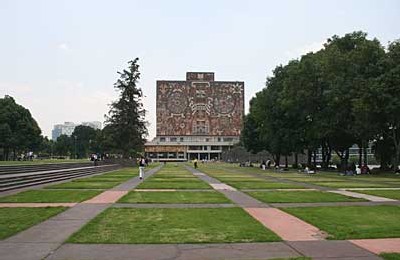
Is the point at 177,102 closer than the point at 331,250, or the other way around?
the point at 331,250

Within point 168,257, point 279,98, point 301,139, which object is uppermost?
point 279,98

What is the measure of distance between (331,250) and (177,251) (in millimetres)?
2916

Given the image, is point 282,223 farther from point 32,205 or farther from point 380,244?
point 32,205

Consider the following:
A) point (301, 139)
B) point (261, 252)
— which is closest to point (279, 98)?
point (301, 139)

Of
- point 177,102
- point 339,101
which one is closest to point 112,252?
point 339,101

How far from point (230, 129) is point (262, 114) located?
11973 centimetres

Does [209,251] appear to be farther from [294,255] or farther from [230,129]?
[230,129]

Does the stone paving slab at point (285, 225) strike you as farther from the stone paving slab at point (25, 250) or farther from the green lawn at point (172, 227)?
the stone paving slab at point (25, 250)

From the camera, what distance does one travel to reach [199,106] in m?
191

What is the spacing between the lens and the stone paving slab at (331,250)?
9.25m

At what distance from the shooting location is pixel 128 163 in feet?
278

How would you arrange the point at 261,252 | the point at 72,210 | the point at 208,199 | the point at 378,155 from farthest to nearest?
the point at 378,155, the point at 208,199, the point at 72,210, the point at 261,252

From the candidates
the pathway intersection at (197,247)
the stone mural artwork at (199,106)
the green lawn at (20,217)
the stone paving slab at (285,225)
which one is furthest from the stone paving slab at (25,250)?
the stone mural artwork at (199,106)

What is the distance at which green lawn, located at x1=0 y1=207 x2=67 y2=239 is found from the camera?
1228 centimetres
